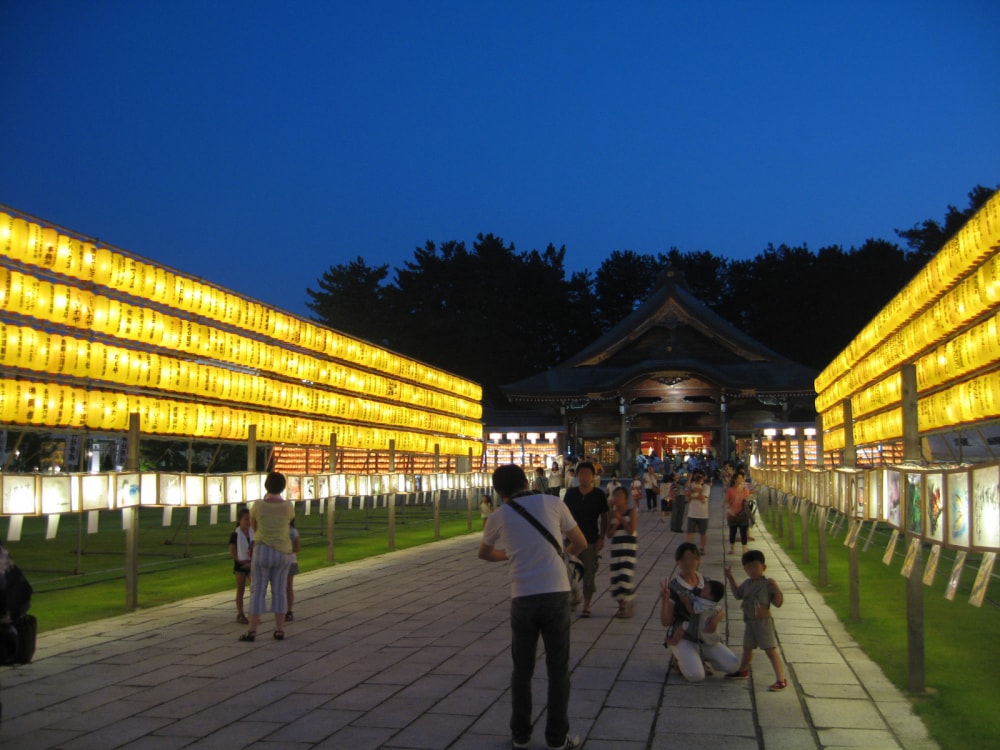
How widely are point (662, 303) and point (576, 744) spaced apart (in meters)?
42.1

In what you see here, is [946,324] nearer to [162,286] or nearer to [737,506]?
[737,506]

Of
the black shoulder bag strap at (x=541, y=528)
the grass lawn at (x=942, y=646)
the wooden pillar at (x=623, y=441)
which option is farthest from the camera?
the wooden pillar at (x=623, y=441)

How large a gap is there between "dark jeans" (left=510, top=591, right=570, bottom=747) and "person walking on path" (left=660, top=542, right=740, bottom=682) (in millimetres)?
1996

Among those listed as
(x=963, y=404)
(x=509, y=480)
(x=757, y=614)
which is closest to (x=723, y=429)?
(x=963, y=404)

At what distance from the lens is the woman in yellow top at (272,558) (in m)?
8.74

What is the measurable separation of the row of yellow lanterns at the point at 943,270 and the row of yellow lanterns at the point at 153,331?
1165 centimetres

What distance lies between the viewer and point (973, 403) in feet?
36.7

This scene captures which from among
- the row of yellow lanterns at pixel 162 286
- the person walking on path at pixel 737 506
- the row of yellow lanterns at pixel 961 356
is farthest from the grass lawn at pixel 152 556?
the row of yellow lanterns at pixel 961 356

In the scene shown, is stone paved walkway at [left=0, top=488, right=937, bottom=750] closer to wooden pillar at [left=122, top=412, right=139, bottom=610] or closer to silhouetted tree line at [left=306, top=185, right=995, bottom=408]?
wooden pillar at [left=122, top=412, right=139, bottom=610]

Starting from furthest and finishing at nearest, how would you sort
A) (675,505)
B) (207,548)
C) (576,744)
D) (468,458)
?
(468,458) → (675,505) → (207,548) → (576,744)

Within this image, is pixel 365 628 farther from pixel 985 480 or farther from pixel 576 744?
pixel 985 480

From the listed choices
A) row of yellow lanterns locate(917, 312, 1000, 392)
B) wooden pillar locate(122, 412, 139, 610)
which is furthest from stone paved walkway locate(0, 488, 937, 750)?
row of yellow lanterns locate(917, 312, 1000, 392)

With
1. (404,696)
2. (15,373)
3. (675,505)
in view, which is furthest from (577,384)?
(404,696)

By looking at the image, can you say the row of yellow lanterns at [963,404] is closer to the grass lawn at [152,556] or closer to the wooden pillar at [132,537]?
the wooden pillar at [132,537]
